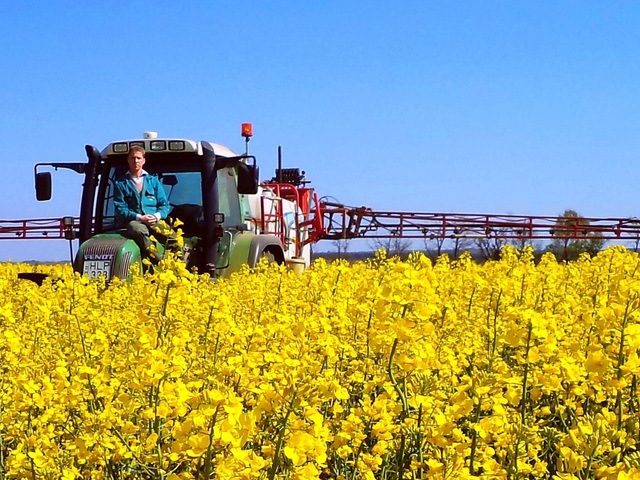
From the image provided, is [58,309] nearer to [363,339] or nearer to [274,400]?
[363,339]

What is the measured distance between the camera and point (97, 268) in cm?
628

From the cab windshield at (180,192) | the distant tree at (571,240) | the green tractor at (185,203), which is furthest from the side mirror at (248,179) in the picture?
the distant tree at (571,240)

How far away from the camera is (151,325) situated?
266cm

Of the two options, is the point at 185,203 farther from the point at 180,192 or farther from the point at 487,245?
the point at 487,245

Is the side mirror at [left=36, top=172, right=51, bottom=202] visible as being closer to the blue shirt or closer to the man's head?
the blue shirt

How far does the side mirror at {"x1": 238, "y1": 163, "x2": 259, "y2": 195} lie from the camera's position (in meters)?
6.56

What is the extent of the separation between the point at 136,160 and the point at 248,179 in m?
0.94

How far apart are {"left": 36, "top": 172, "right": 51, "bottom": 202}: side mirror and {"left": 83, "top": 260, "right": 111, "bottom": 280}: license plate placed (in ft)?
2.51

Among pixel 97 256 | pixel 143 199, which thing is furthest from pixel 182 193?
pixel 97 256

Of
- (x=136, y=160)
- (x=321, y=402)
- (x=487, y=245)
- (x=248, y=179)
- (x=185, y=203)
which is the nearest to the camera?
(x=321, y=402)

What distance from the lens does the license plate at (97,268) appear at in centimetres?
623

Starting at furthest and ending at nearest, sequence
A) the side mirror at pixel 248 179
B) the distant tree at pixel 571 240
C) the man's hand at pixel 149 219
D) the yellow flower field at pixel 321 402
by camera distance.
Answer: the distant tree at pixel 571 240 < the side mirror at pixel 248 179 < the man's hand at pixel 149 219 < the yellow flower field at pixel 321 402

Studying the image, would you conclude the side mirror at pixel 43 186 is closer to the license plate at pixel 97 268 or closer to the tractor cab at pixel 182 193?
the tractor cab at pixel 182 193

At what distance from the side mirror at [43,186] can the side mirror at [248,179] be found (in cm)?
166
